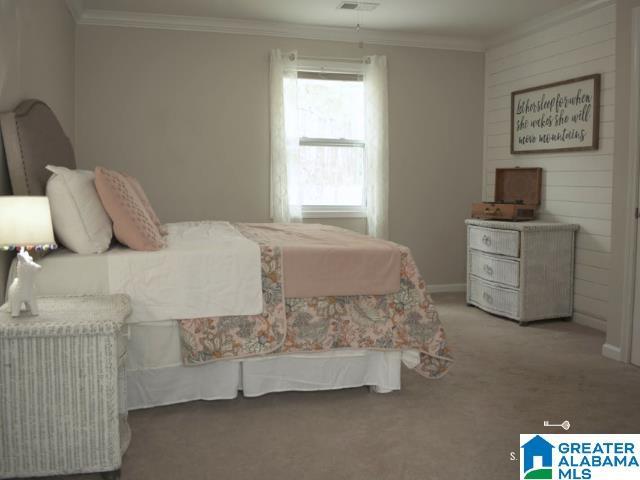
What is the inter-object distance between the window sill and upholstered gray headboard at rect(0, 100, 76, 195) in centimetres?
258

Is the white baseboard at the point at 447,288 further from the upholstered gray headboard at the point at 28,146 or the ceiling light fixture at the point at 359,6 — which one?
the upholstered gray headboard at the point at 28,146

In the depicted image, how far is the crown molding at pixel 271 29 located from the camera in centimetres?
487

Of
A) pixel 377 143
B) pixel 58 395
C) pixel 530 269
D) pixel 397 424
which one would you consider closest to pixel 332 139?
pixel 377 143

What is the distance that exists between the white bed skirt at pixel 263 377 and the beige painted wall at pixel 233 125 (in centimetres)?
254

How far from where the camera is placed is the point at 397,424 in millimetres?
2672

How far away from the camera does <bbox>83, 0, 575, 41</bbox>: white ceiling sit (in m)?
4.58

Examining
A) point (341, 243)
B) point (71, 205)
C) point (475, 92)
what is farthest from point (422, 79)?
point (71, 205)

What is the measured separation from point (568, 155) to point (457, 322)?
1.55 meters

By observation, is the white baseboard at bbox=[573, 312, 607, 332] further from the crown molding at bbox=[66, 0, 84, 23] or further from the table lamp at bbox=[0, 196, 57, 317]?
the crown molding at bbox=[66, 0, 84, 23]

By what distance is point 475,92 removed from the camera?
229 inches

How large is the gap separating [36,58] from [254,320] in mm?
1891

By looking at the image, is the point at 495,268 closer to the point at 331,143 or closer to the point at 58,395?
the point at 331,143

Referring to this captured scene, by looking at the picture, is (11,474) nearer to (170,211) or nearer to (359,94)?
(170,211)

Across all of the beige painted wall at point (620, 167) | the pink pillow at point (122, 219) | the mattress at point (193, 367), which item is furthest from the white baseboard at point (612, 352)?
the pink pillow at point (122, 219)
